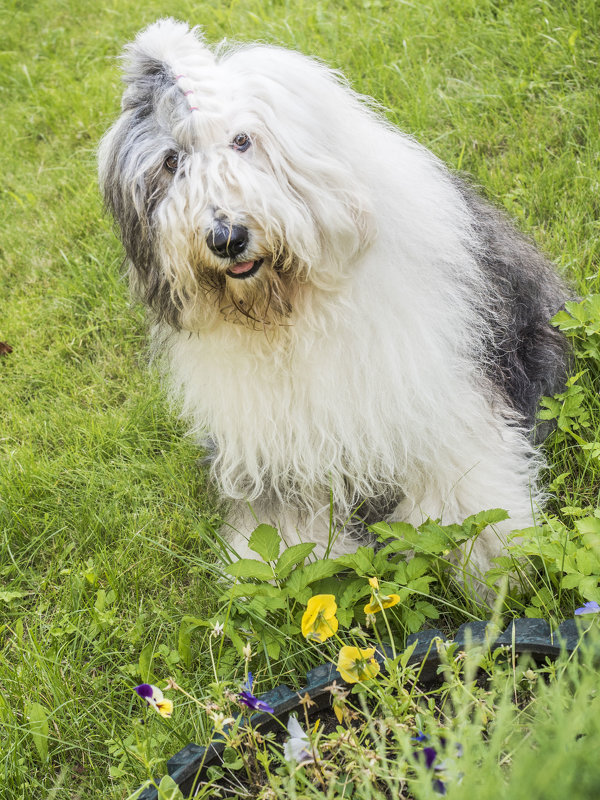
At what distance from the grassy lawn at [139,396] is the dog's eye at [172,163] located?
720 millimetres

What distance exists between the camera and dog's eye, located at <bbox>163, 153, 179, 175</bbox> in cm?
218

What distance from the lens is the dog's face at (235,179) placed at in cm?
207

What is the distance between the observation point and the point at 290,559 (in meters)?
2.25

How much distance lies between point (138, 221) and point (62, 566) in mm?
1463

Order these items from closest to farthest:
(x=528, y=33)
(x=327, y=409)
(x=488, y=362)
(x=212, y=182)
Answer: (x=212, y=182) → (x=327, y=409) → (x=488, y=362) → (x=528, y=33)

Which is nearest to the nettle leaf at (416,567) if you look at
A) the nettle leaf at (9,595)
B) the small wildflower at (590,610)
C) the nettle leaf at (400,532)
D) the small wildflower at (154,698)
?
the nettle leaf at (400,532)

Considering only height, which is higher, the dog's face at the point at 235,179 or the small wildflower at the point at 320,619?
the dog's face at the point at 235,179

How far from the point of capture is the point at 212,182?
6.78 feet

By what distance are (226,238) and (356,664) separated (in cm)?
106

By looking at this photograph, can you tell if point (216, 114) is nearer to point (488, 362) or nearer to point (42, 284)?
point (488, 362)

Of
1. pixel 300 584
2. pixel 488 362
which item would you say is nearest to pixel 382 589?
pixel 300 584

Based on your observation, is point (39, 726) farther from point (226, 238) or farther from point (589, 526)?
point (589, 526)

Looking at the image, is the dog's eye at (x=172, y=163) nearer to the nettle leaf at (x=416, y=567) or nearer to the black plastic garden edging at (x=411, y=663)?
the nettle leaf at (x=416, y=567)

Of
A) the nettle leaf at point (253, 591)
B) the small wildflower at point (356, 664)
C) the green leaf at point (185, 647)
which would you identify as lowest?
the green leaf at point (185, 647)
